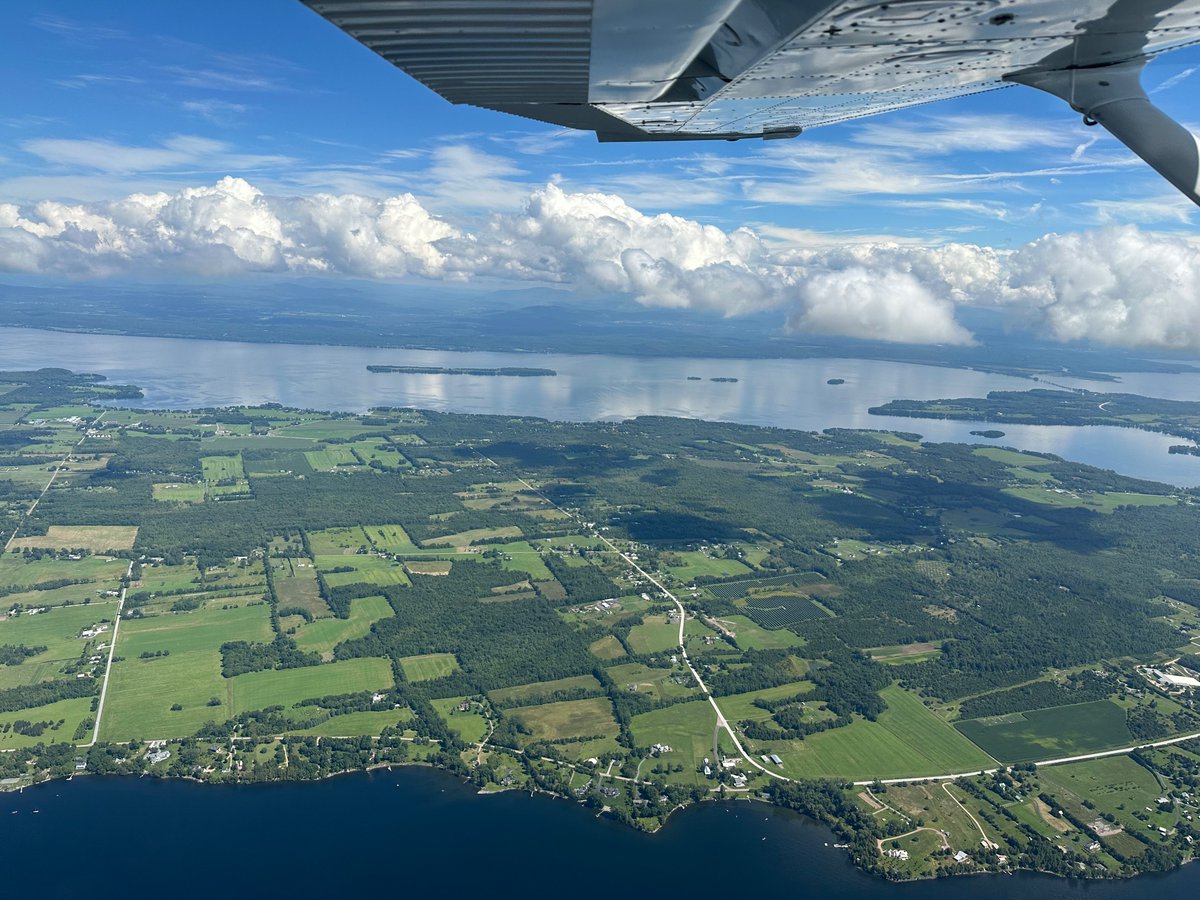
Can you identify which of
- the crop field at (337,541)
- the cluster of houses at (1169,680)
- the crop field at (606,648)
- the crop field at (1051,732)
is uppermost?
the cluster of houses at (1169,680)

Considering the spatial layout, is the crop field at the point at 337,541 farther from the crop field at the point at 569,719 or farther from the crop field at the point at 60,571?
the crop field at the point at 569,719

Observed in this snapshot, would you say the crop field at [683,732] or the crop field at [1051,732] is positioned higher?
the crop field at [1051,732]

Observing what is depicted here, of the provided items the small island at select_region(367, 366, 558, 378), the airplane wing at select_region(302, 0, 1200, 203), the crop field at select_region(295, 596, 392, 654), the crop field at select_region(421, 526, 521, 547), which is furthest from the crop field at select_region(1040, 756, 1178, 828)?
the small island at select_region(367, 366, 558, 378)

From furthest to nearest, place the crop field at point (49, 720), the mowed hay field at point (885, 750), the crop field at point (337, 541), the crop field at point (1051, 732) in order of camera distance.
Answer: the crop field at point (337, 541)
the crop field at point (1051, 732)
the crop field at point (49, 720)
the mowed hay field at point (885, 750)

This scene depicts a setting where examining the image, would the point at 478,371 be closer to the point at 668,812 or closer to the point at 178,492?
the point at 178,492

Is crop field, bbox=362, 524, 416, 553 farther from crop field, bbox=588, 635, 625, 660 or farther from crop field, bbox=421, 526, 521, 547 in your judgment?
crop field, bbox=588, 635, 625, 660

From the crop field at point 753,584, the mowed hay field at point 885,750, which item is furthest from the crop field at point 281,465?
the mowed hay field at point 885,750
